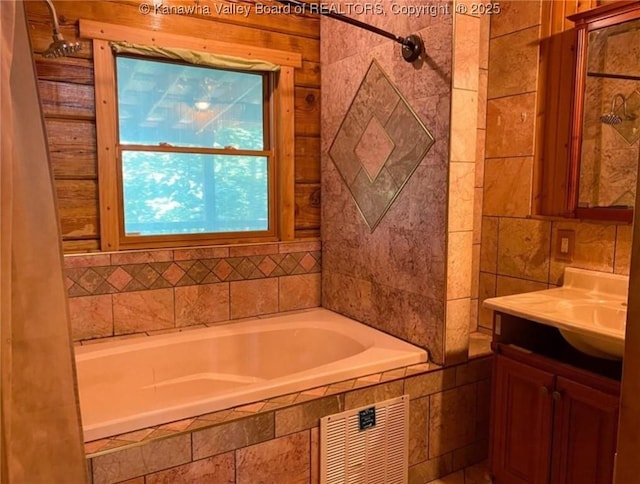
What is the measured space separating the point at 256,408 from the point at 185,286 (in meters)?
1.04

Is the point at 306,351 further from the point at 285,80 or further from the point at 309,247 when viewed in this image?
the point at 285,80

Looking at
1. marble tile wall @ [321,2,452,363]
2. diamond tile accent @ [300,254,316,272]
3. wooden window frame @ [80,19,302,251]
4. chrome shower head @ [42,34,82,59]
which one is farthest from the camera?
diamond tile accent @ [300,254,316,272]

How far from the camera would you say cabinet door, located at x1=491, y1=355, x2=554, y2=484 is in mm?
1904

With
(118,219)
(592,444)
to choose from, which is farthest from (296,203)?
(592,444)

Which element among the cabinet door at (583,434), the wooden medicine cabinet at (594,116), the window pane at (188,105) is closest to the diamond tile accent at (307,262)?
the window pane at (188,105)

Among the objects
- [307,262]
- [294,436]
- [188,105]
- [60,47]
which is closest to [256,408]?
[294,436]

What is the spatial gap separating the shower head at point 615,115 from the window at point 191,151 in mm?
1727

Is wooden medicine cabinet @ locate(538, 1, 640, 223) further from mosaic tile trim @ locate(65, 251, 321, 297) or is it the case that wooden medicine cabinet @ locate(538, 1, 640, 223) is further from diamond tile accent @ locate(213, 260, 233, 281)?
diamond tile accent @ locate(213, 260, 233, 281)

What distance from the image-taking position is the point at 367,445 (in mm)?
2041

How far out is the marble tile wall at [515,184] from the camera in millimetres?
2418

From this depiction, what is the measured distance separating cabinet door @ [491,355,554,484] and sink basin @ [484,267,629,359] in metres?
Result: 0.22

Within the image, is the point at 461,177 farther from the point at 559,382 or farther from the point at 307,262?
the point at 307,262

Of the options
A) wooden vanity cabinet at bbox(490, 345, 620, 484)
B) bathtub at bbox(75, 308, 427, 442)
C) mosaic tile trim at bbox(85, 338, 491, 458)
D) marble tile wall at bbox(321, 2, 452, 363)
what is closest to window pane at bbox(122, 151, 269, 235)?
marble tile wall at bbox(321, 2, 452, 363)

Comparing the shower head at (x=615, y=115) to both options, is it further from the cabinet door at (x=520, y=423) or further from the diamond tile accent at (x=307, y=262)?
the diamond tile accent at (x=307, y=262)
